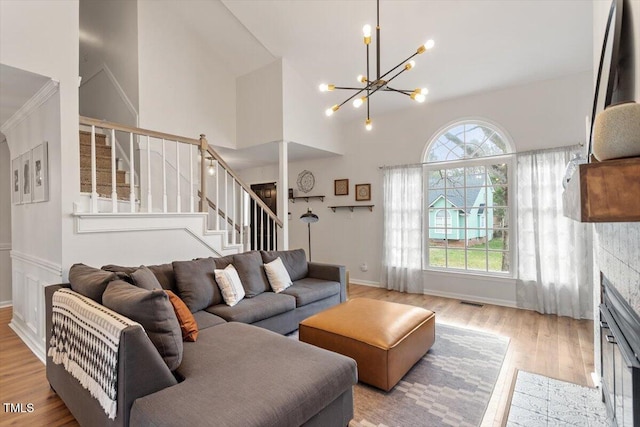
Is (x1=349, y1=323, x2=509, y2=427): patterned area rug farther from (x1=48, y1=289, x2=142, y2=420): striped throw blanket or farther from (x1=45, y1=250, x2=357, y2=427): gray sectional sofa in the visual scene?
(x1=48, y1=289, x2=142, y2=420): striped throw blanket

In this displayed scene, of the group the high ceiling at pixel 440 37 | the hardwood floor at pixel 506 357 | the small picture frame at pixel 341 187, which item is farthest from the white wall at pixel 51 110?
the small picture frame at pixel 341 187

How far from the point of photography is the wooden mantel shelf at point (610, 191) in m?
0.69

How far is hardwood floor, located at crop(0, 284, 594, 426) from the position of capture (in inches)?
81.1

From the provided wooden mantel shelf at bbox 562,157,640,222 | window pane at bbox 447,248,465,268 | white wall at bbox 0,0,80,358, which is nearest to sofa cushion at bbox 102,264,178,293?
white wall at bbox 0,0,80,358

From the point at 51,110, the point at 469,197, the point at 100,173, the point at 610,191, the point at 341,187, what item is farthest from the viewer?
the point at 341,187

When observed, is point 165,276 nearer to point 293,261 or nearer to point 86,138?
point 293,261

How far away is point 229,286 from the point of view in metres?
2.93

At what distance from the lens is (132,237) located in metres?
2.94

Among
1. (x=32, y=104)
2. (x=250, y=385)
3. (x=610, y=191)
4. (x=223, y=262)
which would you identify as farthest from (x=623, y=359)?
(x=32, y=104)

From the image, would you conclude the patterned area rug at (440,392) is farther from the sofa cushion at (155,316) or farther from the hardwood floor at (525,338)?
the sofa cushion at (155,316)

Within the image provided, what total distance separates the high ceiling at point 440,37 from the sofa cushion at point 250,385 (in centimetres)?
379

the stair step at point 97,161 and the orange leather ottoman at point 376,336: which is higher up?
the stair step at point 97,161

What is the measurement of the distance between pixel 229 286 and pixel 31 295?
2.04 metres

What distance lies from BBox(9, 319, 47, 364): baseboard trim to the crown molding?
7.29 feet
